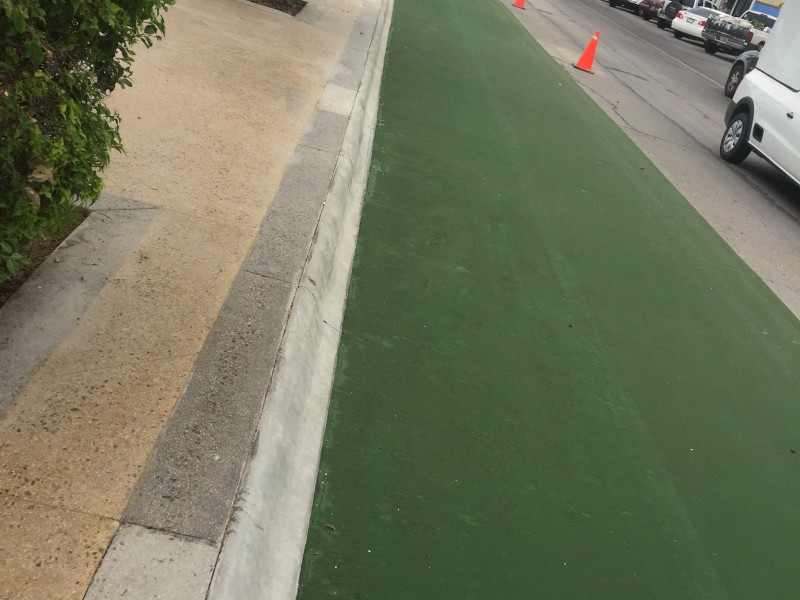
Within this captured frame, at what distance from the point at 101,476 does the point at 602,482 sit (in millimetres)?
2476

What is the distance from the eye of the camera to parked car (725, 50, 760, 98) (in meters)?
16.6

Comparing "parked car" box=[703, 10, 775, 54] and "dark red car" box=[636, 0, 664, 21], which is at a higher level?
"parked car" box=[703, 10, 775, 54]

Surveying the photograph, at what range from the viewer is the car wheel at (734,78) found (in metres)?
17.9

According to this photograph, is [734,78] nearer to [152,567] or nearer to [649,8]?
[649,8]

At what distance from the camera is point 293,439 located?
357 centimetres

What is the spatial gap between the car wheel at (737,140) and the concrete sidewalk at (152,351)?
7389mm

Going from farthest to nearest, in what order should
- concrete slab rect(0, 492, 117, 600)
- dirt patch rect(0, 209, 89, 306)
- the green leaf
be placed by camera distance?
dirt patch rect(0, 209, 89, 306) → the green leaf → concrete slab rect(0, 492, 117, 600)

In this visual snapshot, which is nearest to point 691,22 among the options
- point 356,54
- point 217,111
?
point 356,54

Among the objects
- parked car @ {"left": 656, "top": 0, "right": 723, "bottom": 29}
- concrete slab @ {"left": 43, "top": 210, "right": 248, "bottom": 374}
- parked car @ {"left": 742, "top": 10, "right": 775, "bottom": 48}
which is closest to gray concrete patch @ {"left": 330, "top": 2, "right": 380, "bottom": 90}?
concrete slab @ {"left": 43, "top": 210, "right": 248, "bottom": 374}

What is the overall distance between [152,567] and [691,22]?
103 ft

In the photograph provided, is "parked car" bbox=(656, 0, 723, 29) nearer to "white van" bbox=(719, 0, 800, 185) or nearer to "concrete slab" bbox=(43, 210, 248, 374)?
"white van" bbox=(719, 0, 800, 185)

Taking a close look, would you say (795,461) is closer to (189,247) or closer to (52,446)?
(189,247)

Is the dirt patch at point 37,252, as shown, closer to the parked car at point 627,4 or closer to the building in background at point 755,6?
the parked car at point 627,4

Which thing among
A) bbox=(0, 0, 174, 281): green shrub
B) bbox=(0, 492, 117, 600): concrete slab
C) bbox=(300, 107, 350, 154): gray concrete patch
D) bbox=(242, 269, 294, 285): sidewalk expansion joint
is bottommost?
bbox=(300, 107, 350, 154): gray concrete patch
